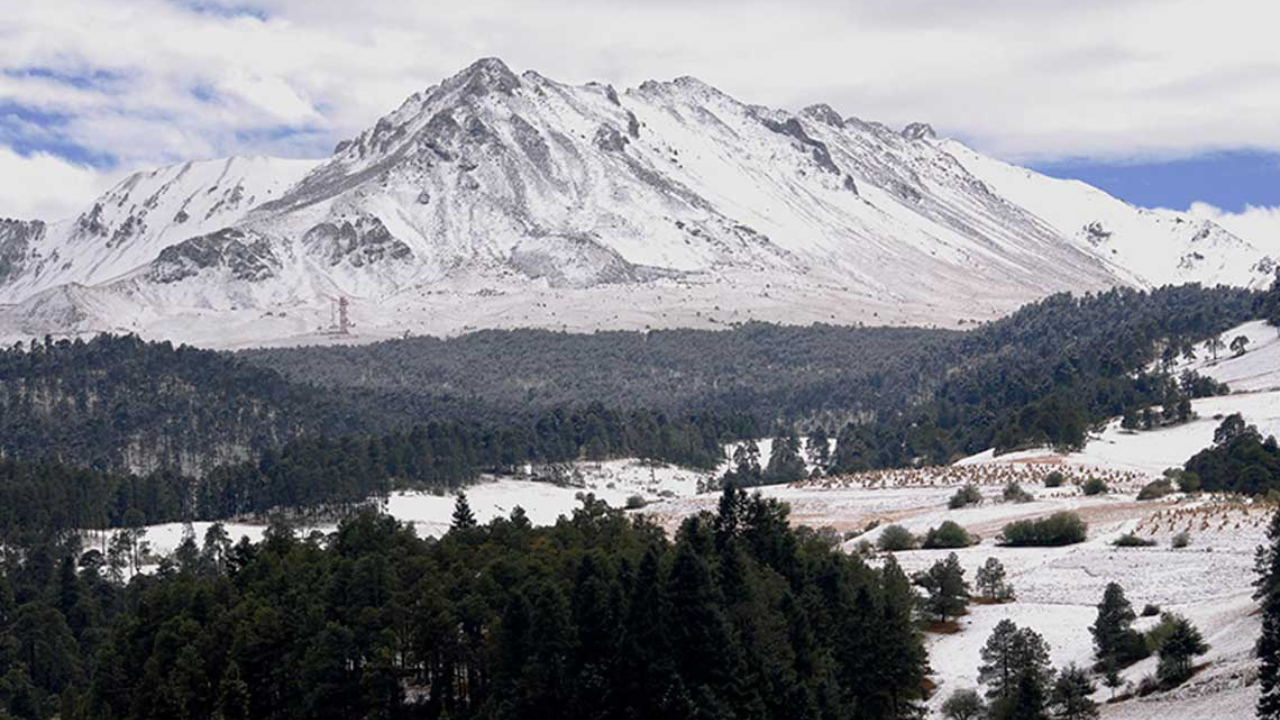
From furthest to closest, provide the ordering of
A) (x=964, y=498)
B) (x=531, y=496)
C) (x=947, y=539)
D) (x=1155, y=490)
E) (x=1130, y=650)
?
1. (x=531, y=496)
2. (x=964, y=498)
3. (x=1155, y=490)
4. (x=947, y=539)
5. (x=1130, y=650)

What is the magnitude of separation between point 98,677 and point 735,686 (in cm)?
3223

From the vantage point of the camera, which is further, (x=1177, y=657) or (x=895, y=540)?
(x=895, y=540)

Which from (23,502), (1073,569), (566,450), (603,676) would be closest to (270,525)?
(23,502)

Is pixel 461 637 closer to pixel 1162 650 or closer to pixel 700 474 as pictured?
pixel 1162 650

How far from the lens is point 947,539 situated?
111188 mm

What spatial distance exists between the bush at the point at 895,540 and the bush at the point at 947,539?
104 cm

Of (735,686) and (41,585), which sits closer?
(735,686)

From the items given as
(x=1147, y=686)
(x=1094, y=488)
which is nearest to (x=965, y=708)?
(x=1147, y=686)

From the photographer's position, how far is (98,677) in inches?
2921

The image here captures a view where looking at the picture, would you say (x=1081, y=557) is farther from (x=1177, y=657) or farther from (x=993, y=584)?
(x=1177, y=657)

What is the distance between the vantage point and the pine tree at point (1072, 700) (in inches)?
2322

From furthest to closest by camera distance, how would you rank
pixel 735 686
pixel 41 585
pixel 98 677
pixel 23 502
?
pixel 23 502, pixel 41 585, pixel 98 677, pixel 735 686

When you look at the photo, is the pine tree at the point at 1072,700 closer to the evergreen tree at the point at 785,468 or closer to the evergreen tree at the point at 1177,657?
the evergreen tree at the point at 1177,657

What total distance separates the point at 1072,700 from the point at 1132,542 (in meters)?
44.0
